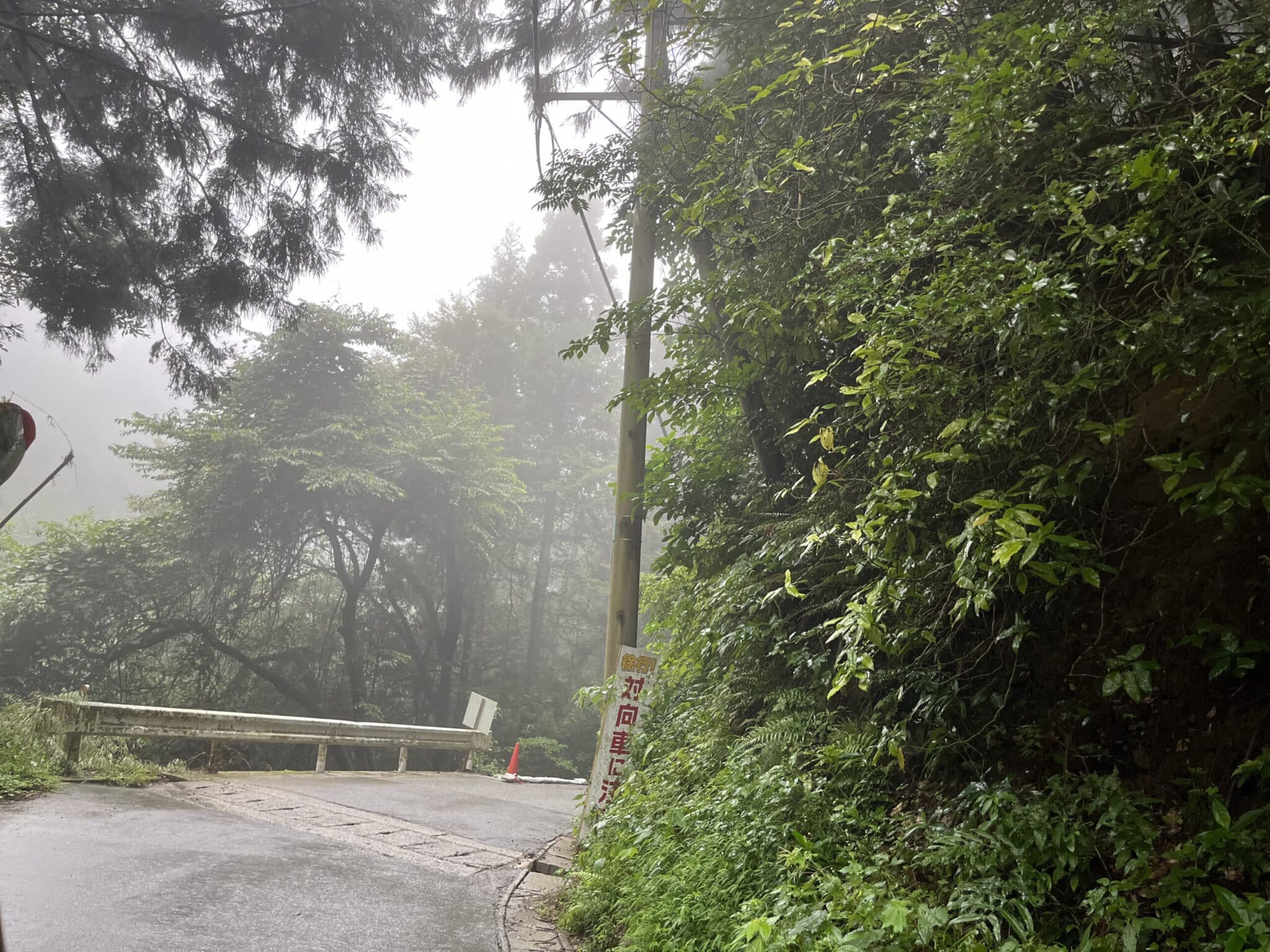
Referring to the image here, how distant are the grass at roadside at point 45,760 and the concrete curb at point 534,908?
16.4 feet

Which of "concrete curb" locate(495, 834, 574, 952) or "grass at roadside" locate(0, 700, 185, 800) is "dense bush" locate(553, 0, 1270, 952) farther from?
"grass at roadside" locate(0, 700, 185, 800)

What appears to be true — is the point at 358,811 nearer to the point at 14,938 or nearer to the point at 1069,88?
the point at 14,938

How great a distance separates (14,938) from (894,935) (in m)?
4.34

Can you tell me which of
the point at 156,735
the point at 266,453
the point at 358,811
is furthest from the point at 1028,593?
the point at 266,453

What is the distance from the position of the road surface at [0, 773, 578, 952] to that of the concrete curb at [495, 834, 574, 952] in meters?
0.11

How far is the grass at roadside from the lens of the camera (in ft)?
27.6

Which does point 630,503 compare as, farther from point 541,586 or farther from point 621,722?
point 541,586

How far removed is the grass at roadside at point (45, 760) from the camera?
8.41 m

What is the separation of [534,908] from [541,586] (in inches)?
1085

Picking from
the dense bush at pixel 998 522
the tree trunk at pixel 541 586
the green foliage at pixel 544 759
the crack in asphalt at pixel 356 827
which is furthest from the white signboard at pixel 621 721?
the tree trunk at pixel 541 586

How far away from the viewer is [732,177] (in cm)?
650

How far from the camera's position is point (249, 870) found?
6.25 meters

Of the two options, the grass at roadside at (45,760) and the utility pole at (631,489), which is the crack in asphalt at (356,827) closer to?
the grass at roadside at (45,760)

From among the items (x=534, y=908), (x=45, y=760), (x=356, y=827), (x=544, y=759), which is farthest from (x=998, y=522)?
(x=544, y=759)
